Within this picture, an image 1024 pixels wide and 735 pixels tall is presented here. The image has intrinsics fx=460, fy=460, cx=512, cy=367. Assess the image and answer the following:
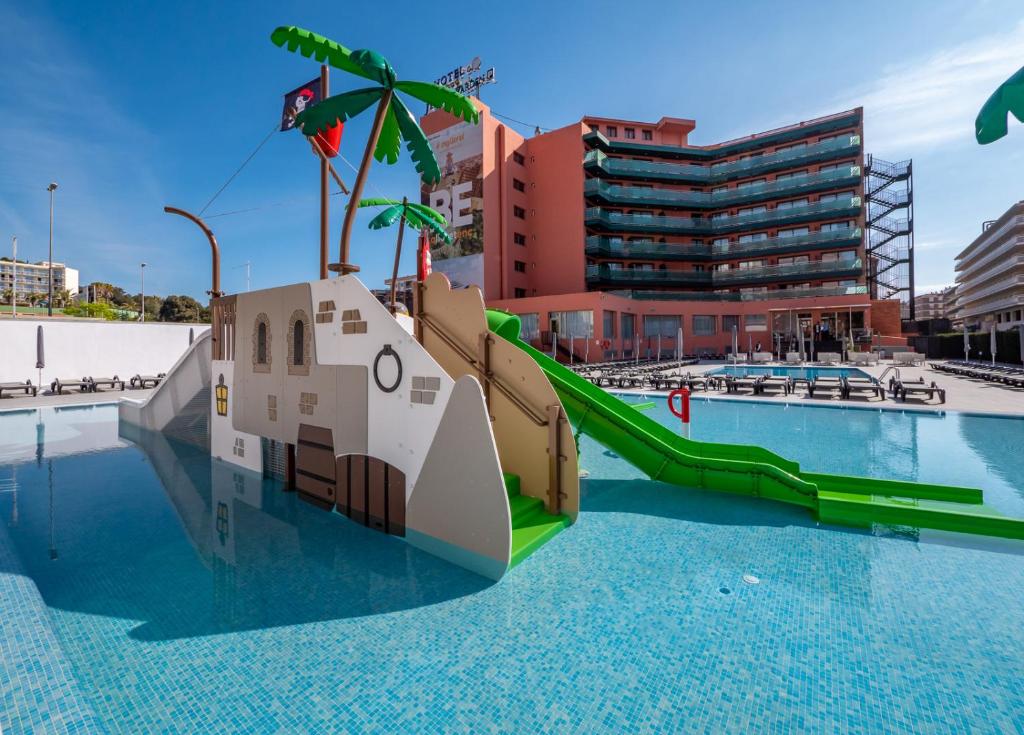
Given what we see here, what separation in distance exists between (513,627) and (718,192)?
5385 centimetres

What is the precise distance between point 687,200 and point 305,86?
46335mm

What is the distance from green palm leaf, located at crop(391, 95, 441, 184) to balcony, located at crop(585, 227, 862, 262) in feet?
124

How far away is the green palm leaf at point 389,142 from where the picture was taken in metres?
9.54

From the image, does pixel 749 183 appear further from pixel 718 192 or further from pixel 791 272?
pixel 791 272

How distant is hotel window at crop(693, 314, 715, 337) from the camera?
4234 centimetres

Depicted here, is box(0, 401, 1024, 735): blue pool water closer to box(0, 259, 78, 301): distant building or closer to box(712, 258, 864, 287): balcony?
box(712, 258, 864, 287): balcony

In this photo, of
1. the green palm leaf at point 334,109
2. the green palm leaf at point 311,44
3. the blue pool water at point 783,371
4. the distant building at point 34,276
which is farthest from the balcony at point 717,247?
the distant building at point 34,276

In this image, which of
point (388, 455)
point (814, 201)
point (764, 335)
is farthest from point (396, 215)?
point (814, 201)

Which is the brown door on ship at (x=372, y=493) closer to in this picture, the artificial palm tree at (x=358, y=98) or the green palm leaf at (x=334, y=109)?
the artificial palm tree at (x=358, y=98)

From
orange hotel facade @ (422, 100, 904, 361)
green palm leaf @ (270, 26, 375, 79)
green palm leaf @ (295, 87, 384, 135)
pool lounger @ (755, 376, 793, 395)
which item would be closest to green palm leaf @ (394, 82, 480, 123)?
green palm leaf @ (295, 87, 384, 135)

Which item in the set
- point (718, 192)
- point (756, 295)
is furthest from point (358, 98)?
point (718, 192)

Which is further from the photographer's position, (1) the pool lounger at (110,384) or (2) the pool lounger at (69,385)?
(1) the pool lounger at (110,384)

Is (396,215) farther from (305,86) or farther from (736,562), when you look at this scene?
(736,562)

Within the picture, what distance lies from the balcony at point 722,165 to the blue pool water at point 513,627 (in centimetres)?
4537
